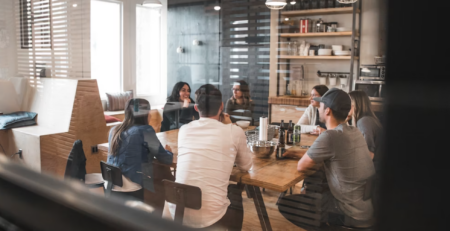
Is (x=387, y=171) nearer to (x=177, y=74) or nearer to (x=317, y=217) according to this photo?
(x=317, y=217)

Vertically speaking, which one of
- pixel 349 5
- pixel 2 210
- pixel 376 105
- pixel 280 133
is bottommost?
pixel 2 210

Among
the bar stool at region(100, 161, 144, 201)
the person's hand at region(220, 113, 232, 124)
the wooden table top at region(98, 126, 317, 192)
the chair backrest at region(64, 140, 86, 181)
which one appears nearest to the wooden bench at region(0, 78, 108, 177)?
the chair backrest at region(64, 140, 86, 181)

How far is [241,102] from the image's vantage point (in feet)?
2.85

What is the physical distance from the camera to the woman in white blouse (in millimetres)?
755

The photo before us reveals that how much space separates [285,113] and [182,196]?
31 cm

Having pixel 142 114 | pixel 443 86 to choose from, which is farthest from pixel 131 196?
pixel 443 86

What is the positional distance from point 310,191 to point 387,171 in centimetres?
52

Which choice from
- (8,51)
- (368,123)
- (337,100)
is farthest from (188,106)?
(8,51)

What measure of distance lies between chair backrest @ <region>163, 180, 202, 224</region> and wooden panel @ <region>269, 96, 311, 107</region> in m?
0.29

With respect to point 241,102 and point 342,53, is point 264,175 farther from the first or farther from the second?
point 342,53

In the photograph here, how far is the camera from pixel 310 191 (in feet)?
2.61

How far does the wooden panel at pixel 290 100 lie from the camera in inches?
31.0

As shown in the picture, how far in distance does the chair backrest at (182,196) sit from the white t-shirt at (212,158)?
16 mm

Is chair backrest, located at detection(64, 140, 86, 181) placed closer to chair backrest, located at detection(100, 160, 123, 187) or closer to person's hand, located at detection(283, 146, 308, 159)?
chair backrest, located at detection(100, 160, 123, 187)
